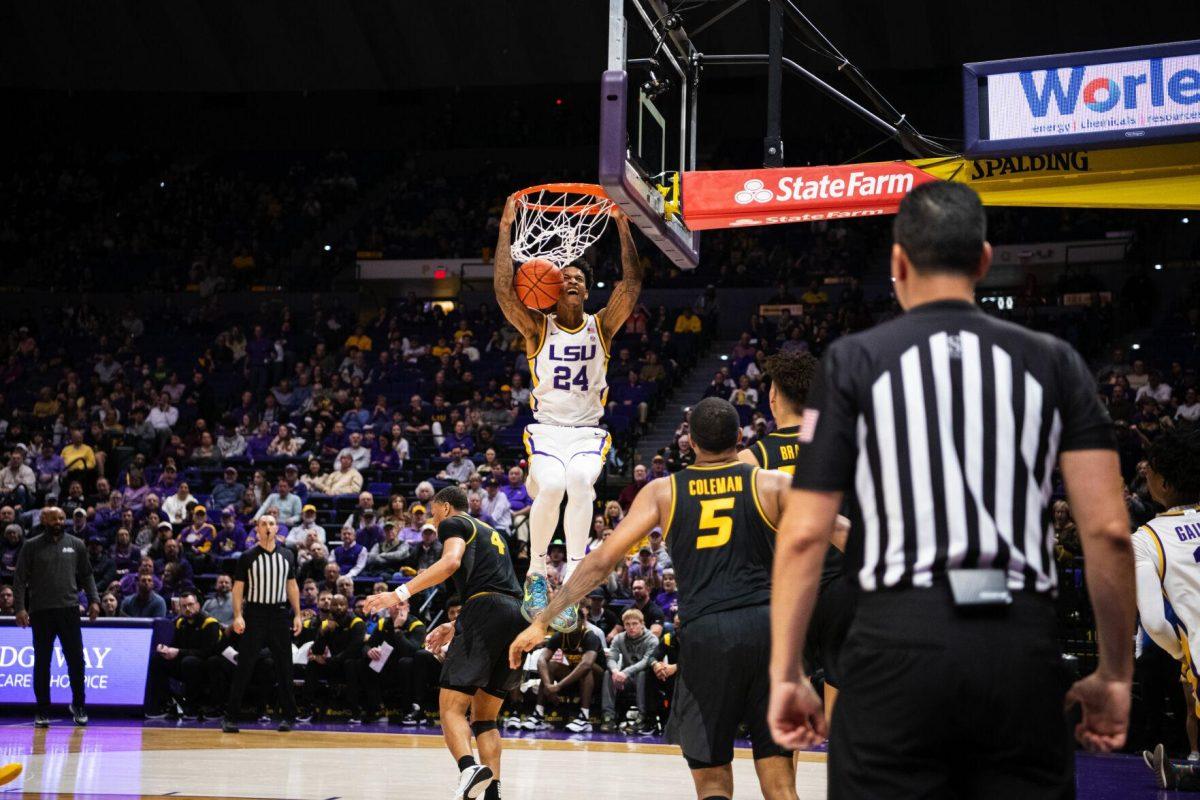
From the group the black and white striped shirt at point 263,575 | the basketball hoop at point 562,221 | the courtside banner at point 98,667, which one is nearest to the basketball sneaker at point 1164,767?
the basketball hoop at point 562,221

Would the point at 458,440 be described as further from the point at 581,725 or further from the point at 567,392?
the point at 567,392

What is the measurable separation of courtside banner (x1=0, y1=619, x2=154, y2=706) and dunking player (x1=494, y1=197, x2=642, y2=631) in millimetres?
8389

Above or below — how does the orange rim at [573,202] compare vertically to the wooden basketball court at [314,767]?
above

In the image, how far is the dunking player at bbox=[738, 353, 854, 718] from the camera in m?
5.71

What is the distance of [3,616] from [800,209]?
Answer: 1134cm

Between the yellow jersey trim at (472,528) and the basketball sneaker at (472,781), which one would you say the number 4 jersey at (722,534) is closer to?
the basketball sneaker at (472,781)

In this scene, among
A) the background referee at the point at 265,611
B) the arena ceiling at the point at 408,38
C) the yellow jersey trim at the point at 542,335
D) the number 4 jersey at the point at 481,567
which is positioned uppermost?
the arena ceiling at the point at 408,38

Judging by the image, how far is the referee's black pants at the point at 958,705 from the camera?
268cm

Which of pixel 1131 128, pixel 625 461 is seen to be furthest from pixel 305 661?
pixel 1131 128

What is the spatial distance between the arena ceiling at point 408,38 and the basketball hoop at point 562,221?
17.8 meters

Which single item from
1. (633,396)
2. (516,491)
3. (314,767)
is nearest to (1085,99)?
(314,767)

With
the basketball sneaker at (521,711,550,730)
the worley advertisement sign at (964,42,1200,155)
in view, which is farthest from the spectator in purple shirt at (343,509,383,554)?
the worley advertisement sign at (964,42,1200,155)

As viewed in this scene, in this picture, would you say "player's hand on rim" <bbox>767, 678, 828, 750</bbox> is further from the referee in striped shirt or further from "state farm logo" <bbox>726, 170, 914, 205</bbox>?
"state farm logo" <bbox>726, 170, 914, 205</bbox>

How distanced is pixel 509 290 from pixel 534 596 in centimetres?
195
